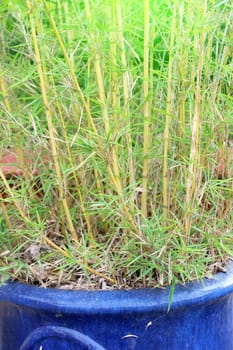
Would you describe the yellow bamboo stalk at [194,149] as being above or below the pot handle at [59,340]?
above

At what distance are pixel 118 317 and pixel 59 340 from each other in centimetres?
8

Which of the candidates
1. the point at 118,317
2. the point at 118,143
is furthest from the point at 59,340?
the point at 118,143

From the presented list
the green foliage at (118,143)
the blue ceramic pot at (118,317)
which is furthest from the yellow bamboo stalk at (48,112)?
the blue ceramic pot at (118,317)

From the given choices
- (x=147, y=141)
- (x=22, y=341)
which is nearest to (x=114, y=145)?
(x=147, y=141)

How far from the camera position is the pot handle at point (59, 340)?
2.23 feet

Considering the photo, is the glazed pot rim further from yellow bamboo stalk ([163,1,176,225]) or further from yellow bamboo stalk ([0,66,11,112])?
yellow bamboo stalk ([0,66,11,112])

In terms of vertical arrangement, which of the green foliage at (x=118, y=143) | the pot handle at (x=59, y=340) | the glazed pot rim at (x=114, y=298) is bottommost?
the pot handle at (x=59, y=340)

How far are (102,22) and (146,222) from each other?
0.81 ft

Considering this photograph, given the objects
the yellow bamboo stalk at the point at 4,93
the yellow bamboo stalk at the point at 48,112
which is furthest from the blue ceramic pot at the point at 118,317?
the yellow bamboo stalk at the point at 4,93

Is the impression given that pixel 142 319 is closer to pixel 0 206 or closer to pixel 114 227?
pixel 114 227

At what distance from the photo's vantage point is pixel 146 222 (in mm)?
679

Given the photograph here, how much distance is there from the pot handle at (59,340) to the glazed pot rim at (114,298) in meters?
0.03

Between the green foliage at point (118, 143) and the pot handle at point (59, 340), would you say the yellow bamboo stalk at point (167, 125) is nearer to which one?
the green foliage at point (118, 143)

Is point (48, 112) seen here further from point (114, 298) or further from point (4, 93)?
point (114, 298)
